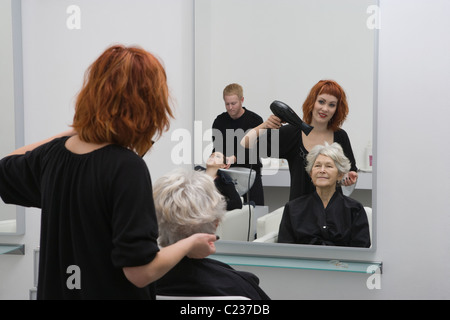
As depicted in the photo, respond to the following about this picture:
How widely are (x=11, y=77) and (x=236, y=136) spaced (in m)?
1.08

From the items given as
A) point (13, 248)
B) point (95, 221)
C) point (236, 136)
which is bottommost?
point (13, 248)

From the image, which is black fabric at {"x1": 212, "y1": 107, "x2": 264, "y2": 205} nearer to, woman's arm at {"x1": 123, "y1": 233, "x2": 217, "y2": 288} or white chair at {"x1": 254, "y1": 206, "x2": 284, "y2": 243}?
white chair at {"x1": 254, "y1": 206, "x2": 284, "y2": 243}

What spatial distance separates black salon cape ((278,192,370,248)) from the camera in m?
2.25

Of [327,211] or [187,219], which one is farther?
[327,211]

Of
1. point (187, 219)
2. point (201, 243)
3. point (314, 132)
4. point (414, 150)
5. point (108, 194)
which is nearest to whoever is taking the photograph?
point (108, 194)

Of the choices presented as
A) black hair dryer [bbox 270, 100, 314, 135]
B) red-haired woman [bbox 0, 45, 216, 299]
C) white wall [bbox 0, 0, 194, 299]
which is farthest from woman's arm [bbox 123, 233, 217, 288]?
white wall [bbox 0, 0, 194, 299]

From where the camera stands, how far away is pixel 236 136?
2.40 metres

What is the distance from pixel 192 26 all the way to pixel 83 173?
1390mm

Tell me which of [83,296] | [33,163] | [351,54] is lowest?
[83,296]

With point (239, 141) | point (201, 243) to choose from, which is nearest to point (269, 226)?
point (239, 141)

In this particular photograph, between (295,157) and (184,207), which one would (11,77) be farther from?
(184,207)

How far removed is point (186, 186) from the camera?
4.98 feet

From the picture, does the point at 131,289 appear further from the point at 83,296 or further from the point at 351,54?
the point at 351,54
